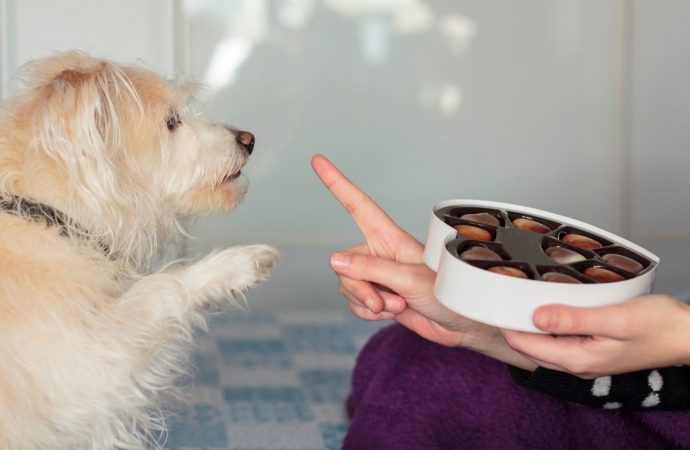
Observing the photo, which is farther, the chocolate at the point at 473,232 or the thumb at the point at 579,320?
the chocolate at the point at 473,232

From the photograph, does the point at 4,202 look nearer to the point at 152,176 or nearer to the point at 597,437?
the point at 152,176

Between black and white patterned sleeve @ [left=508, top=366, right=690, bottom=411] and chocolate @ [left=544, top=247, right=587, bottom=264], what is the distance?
0.95 ft

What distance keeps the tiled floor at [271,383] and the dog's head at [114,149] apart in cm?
39

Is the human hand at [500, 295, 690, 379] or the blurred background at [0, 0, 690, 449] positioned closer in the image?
the human hand at [500, 295, 690, 379]

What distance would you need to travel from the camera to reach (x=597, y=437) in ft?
3.88

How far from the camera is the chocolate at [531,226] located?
1.03m

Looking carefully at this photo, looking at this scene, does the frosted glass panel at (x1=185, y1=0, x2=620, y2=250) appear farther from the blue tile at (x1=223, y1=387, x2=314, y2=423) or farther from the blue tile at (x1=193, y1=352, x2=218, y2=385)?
the blue tile at (x1=223, y1=387, x2=314, y2=423)

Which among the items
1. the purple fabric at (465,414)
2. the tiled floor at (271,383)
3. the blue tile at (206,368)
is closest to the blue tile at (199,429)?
the tiled floor at (271,383)

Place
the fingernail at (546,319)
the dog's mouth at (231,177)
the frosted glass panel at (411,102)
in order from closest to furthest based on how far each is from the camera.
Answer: the fingernail at (546,319) → the dog's mouth at (231,177) → the frosted glass panel at (411,102)

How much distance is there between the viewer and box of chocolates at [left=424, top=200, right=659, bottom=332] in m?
0.78

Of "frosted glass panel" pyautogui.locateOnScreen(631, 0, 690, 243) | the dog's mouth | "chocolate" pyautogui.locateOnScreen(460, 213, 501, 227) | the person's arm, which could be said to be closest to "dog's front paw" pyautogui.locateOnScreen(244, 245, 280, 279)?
the dog's mouth

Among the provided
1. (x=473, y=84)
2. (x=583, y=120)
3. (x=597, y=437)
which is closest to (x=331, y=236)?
(x=473, y=84)

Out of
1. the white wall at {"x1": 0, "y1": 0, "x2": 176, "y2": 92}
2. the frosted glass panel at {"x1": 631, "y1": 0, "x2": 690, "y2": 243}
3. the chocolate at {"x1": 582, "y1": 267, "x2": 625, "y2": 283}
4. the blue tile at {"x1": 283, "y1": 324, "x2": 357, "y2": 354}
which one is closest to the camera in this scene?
the chocolate at {"x1": 582, "y1": 267, "x2": 625, "y2": 283}

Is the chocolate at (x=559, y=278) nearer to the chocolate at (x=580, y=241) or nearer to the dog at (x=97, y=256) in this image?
the chocolate at (x=580, y=241)
